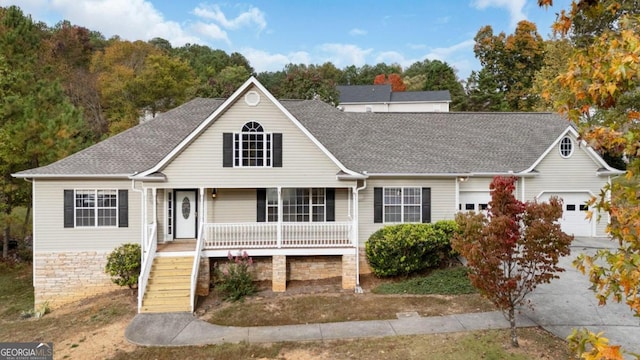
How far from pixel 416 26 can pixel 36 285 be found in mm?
27220

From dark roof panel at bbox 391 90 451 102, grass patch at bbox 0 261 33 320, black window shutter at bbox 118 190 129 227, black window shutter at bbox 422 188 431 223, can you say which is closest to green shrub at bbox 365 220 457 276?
Answer: black window shutter at bbox 422 188 431 223

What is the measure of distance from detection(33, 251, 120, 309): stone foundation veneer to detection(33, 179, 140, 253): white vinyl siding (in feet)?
0.95

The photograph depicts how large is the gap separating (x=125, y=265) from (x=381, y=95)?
46310 millimetres

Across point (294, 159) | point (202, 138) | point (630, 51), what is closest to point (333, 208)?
point (294, 159)

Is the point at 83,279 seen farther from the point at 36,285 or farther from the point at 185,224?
A: the point at 185,224

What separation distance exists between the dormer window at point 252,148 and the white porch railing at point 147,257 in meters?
3.44

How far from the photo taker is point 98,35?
2375 inches

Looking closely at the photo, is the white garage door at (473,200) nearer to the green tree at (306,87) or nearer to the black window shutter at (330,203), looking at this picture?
the black window shutter at (330,203)

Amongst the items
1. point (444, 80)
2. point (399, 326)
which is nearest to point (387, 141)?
point (399, 326)

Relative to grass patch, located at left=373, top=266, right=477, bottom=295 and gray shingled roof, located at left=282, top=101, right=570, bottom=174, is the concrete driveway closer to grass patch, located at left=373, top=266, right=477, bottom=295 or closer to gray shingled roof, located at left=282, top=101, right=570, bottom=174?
grass patch, located at left=373, top=266, right=477, bottom=295

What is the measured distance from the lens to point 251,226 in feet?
45.9

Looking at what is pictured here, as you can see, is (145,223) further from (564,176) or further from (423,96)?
(423,96)

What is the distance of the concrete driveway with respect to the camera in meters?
9.47

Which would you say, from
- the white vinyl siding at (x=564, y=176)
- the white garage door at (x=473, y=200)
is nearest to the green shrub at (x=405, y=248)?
the white garage door at (x=473, y=200)
